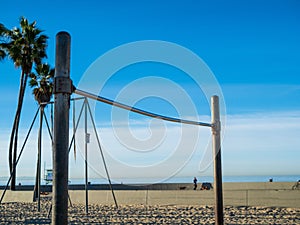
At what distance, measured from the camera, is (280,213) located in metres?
10.4

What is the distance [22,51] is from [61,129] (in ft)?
59.9

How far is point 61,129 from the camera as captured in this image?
9.64 ft

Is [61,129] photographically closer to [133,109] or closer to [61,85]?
[61,85]

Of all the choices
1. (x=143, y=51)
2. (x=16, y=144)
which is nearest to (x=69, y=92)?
(x=143, y=51)

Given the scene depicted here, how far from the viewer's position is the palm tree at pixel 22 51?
19.8 metres

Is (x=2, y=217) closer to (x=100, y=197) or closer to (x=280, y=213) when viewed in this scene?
(x=100, y=197)

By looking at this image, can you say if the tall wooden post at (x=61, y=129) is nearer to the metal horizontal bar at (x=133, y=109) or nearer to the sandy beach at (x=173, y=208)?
the metal horizontal bar at (x=133, y=109)

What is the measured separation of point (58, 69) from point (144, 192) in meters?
11.4

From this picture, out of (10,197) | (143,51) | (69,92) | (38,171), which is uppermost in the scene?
(143,51)

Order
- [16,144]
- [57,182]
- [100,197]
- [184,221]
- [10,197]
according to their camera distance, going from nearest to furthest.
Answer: [57,182], [184,221], [100,197], [10,197], [16,144]

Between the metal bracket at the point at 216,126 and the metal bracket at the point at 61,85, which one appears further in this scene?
the metal bracket at the point at 216,126

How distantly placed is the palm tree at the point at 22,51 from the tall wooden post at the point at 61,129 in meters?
17.4

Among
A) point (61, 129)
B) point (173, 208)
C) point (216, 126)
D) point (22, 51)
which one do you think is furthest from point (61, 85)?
point (22, 51)

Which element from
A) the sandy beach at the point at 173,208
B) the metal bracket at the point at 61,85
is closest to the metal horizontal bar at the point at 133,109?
the metal bracket at the point at 61,85
